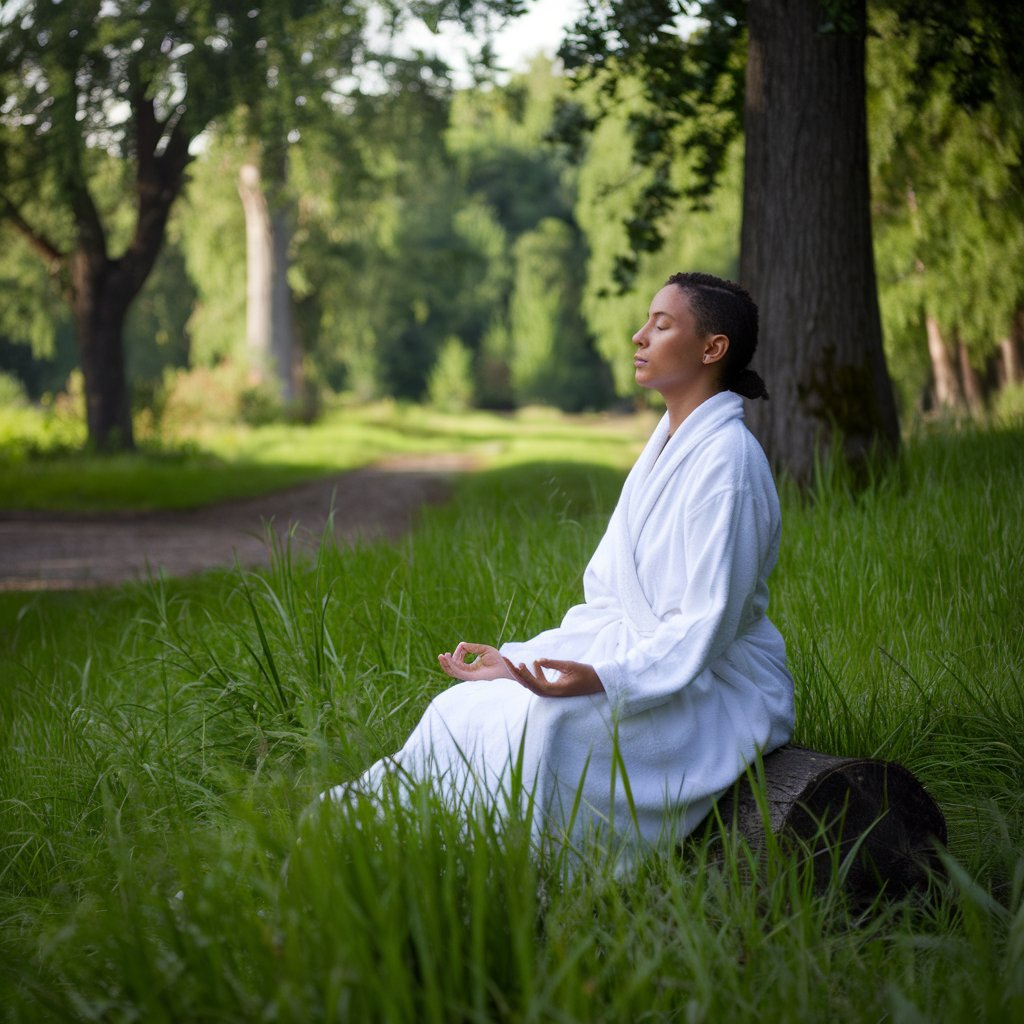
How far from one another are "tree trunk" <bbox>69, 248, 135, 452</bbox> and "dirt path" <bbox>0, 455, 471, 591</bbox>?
3225 millimetres

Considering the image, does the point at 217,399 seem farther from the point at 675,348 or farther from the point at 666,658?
the point at 666,658

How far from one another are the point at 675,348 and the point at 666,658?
0.80 m

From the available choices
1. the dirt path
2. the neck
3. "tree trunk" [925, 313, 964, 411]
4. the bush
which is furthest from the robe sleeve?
the bush

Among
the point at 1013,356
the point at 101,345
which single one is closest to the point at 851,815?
the point at 1013,356

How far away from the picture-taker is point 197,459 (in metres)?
19.4

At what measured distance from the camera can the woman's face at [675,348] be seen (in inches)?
120

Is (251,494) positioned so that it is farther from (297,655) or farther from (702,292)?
(702,292)

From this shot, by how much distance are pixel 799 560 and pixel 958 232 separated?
895 cm

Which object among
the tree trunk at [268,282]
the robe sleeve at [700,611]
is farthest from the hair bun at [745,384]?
the tree trunk at [268,282]

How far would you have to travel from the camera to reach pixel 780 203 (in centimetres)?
688

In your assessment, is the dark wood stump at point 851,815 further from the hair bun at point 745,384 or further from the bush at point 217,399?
the bush at point 217,399

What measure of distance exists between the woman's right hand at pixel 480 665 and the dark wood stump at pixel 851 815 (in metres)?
0.66

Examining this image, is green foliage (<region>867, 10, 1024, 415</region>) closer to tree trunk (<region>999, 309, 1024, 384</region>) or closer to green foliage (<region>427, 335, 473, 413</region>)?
tree trunk (<region>999, 309, 1024, 384</region>)

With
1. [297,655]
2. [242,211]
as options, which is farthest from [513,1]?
[242,211]
